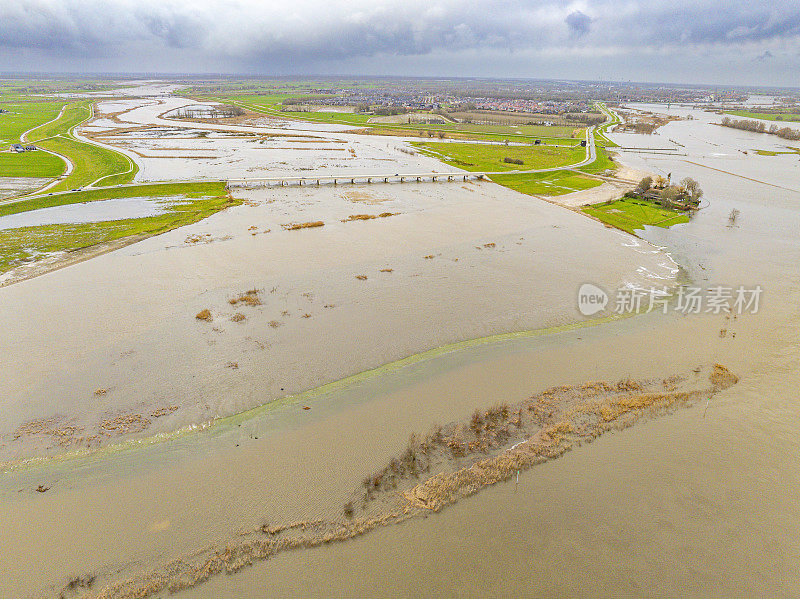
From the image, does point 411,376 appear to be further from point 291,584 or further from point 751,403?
point 751,403

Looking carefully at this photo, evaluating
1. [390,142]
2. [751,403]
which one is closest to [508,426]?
[751,403]

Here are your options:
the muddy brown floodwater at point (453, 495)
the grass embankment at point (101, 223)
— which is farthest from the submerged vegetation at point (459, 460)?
the grass embankment at point (101, 223)

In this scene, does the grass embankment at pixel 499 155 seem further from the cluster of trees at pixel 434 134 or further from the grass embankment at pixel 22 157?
the grass embankment at pixel 22 157

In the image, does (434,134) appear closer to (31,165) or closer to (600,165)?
(600,165)

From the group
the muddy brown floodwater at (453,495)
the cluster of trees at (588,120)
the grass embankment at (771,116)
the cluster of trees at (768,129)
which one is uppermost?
the grass embankment at (771,116)

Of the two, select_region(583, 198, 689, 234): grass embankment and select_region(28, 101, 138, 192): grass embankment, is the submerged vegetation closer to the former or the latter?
select_region(583, 198, 689, 234): grass embankment
